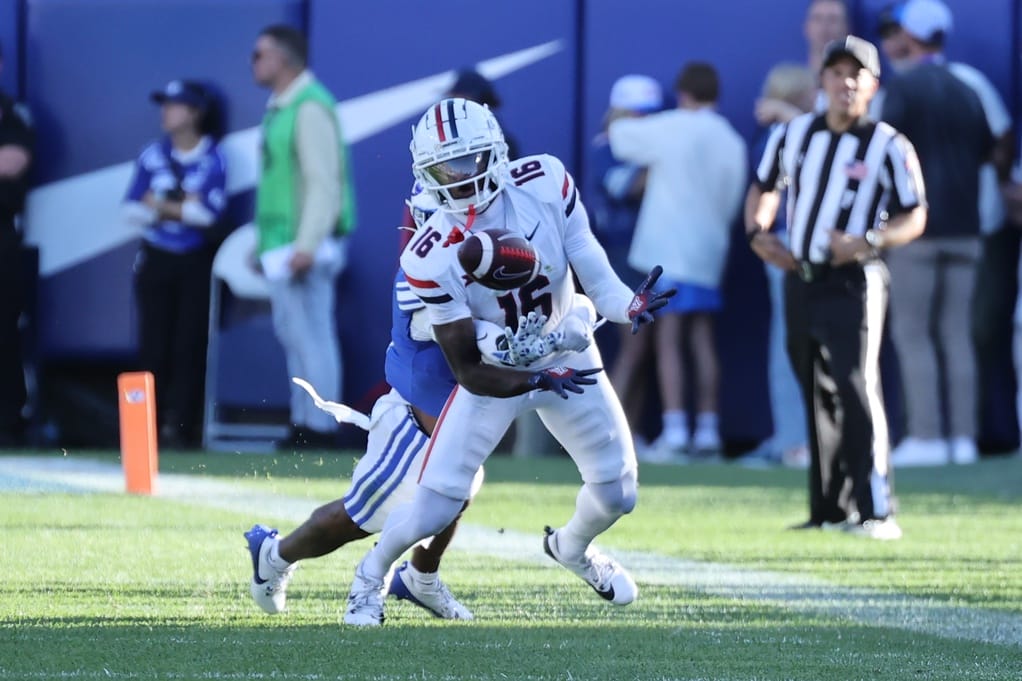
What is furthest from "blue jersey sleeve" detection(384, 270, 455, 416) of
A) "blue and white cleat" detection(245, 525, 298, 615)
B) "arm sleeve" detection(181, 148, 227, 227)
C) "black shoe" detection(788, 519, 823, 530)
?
"arm sleeve" detection(181, 148, 227, 227)

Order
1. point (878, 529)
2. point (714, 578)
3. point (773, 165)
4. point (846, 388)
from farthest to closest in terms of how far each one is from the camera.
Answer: point (773, 165) < point (846, 388) < point (878, 529) < point (714, 578)

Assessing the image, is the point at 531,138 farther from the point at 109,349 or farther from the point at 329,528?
the point at 329,528

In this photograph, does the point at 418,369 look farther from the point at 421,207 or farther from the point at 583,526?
the point at 583,526

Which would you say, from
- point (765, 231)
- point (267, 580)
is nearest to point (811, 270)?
point (765, 231)

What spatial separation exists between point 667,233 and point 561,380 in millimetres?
6158

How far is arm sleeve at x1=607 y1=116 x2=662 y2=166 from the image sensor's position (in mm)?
11180

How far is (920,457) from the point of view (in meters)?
10.8

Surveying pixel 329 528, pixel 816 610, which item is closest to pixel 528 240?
pixel 329 528

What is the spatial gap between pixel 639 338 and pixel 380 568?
21.0ft

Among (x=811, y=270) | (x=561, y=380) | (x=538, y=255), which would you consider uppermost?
(x=538, y=255)

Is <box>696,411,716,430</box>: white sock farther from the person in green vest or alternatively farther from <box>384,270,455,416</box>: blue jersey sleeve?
<box>384,270,455,416</box>: blue jersey sleeve

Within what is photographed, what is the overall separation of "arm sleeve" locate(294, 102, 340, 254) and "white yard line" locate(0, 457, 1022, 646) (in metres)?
2.03

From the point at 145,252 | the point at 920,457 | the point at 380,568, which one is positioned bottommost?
the point at 920,457

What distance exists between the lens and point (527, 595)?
597 centimetres
